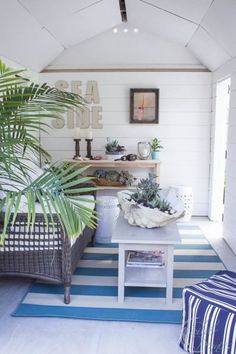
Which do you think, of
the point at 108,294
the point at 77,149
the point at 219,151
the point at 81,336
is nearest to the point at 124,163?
the point at 77,149

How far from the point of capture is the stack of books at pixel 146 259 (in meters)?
2.80

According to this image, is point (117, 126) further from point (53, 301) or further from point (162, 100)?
point (53, 301)

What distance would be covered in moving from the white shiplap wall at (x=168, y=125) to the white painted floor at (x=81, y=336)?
3078 mm

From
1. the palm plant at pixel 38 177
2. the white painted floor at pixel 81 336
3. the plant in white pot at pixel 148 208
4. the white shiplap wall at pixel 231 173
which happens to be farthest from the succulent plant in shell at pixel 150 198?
the white shiplap wall at pixel 231 173

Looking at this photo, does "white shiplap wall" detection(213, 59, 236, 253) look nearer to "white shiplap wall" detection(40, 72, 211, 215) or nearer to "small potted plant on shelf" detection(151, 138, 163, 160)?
"white shiplap wall" detection(40, 72, 211, 215)

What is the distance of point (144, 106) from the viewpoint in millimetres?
5098

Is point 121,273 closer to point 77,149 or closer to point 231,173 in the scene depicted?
point 231,173

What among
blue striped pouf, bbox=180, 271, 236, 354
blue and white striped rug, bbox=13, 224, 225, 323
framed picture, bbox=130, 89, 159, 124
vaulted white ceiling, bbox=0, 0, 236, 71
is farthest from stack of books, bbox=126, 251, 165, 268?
framed picture, bbox=130, 89, 159, 124

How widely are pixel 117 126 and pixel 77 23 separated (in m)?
1.56

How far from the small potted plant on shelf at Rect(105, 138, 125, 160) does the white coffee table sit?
2211 millimetres

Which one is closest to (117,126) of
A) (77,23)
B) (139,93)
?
(139,93)

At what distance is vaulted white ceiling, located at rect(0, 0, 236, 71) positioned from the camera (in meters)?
3.14

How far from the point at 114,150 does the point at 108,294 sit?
2503 mm

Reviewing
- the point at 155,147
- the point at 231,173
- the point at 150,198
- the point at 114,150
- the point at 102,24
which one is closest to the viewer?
the point at 150,198
